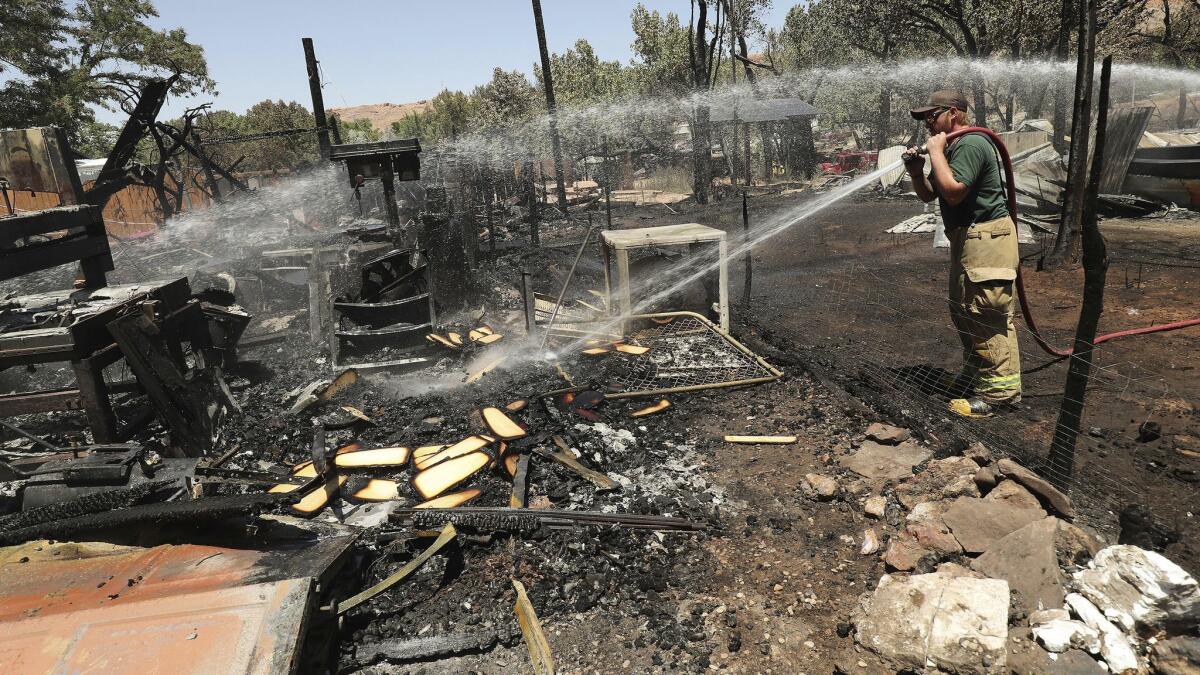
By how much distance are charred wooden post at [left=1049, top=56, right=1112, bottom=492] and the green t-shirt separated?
2.38ft

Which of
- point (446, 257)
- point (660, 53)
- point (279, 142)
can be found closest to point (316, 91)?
point (446, 257)

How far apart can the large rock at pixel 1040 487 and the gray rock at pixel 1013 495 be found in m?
0.03

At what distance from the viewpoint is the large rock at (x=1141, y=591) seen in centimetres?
226

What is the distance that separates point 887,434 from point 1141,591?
80.9 inches

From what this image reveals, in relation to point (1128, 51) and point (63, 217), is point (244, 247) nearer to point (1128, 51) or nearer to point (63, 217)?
point (63, 217)

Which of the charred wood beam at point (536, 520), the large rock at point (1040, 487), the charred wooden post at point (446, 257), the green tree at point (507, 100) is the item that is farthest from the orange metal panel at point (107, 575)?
the green tree at point (507, 100)

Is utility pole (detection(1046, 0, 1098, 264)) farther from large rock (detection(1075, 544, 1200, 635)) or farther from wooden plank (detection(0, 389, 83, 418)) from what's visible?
wooden plank (detection(0, 389, 83, 418))

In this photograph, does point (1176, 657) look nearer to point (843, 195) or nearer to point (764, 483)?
point (764, 483)

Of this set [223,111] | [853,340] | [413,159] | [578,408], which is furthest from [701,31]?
[223,111]

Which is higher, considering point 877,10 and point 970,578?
point 877,10

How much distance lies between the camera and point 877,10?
72.3 feet

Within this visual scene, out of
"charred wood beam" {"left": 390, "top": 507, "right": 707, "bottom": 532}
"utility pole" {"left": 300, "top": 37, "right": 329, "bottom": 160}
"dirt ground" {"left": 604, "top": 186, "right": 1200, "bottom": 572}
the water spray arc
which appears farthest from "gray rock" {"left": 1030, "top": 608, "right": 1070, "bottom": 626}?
"utility pole" {"left": 300, "top": 37, "right": 329, "bottom": 160}

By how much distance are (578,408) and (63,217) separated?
5.11 meters

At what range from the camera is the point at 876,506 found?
3703 mm
